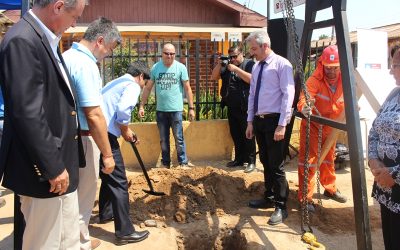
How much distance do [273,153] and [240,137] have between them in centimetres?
231

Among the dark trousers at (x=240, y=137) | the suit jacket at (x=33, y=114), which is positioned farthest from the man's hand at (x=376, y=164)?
the dark trousers at (x=240, y=137)

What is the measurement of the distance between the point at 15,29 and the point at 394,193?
252cm

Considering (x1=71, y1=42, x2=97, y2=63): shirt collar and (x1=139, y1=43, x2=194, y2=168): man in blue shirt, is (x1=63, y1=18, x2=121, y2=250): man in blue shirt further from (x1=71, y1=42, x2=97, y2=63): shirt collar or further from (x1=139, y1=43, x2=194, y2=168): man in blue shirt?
(x1=139, y1=43, x2=194, y2=168): man in blue shirt

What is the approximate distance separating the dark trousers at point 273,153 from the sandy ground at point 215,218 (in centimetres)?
33

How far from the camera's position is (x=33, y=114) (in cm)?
207

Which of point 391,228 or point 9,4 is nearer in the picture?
point 391,228

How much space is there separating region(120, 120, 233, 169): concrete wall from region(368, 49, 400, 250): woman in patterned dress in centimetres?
425

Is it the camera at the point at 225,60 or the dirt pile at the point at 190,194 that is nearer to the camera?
the dirt pile at the point at 190,194

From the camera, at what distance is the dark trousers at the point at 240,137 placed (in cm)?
633

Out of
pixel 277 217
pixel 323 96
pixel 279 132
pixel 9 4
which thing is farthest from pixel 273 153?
pixel 9 4

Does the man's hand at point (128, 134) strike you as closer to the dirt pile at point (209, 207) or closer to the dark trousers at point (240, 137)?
the dirt pile at point (209, 207)

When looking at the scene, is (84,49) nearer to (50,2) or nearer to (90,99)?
(90,99)

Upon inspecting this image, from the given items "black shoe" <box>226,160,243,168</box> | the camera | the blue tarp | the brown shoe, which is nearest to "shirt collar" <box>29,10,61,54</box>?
the brown shoe

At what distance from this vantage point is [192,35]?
521 inches
